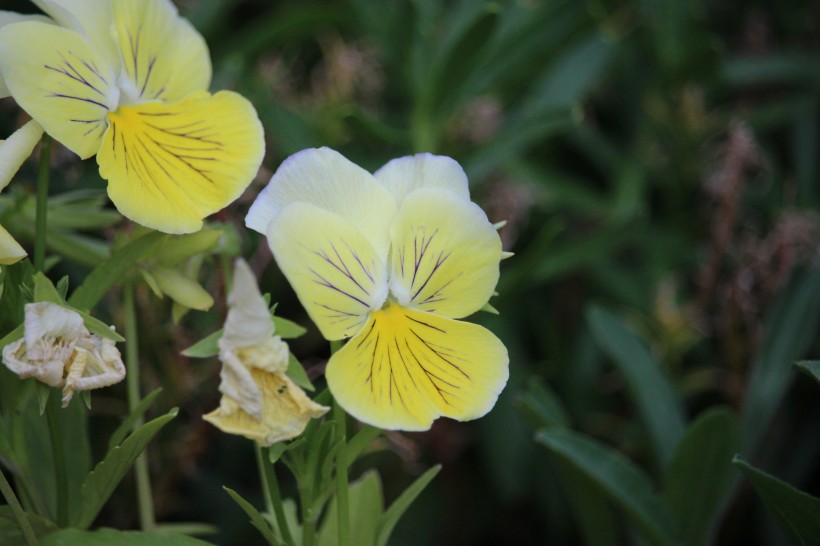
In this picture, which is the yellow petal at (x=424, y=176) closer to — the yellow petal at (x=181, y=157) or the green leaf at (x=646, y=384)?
the yellow petal at (x=181, y=157)

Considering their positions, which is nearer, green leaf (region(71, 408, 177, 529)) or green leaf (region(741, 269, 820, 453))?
green leaf (region(71, 408, 177, 529))

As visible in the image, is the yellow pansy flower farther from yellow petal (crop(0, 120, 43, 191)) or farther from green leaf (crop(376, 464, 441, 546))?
green leaf (crop(376, 464, 441, 546))

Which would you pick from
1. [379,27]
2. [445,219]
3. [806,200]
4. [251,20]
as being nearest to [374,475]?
[445,219]

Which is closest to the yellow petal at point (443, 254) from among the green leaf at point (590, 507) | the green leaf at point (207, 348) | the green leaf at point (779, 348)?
the green leaf at point (207, 348)

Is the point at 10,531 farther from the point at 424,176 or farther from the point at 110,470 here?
the point at 424,176

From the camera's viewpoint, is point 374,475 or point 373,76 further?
point 373,76

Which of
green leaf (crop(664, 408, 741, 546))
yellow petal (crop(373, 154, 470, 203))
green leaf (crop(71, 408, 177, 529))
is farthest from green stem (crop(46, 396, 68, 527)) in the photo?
green leaf (crop(664, 408, 741, 546))

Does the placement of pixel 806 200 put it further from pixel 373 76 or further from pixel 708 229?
pixel 373 76
